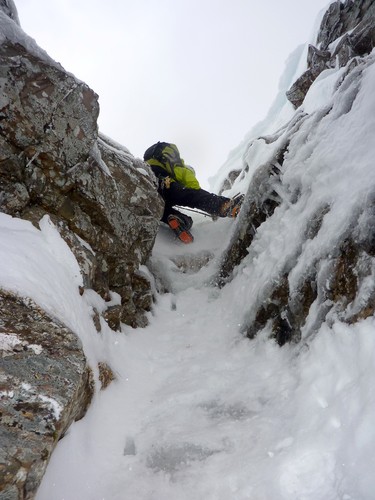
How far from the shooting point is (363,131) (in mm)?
4422

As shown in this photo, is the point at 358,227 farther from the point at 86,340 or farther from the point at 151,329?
the point at 151,329

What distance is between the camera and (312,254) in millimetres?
4375

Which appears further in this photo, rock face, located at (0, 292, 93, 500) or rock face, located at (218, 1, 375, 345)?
rock face, located at (218, 1, 375, 345)

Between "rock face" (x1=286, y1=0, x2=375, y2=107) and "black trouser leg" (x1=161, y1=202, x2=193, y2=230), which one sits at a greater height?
"rock face" (x1=286, y1=0, x2=375, y2=107)

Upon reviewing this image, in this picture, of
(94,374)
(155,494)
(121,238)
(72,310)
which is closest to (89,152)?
(121,238)

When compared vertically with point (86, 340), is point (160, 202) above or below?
above

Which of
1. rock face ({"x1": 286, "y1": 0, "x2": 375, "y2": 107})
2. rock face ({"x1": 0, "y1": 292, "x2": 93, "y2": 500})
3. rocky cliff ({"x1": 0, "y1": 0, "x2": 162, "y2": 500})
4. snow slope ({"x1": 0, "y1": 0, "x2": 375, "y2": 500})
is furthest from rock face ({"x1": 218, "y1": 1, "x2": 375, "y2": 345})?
rock face ({"x1": 286, "y1": 0, "x2": 375, "y2": 107})

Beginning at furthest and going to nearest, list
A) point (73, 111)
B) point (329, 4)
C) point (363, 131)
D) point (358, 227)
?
1. point (329, 4)
2. point (73, 111)
3. point (363, 131)
4. point (358, 227)

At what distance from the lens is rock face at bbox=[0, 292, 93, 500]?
2223 millimetres

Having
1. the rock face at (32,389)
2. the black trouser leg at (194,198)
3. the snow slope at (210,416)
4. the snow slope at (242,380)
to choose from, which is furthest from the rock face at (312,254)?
the rock face at (32,389)

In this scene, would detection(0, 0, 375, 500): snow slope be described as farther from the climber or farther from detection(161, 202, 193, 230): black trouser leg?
detection(161, 202, 193, 230): black trouser leg

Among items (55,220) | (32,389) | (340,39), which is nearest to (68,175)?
(55,220)

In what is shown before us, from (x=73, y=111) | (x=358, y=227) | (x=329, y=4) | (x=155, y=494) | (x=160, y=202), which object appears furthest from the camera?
(x=329, y=4)

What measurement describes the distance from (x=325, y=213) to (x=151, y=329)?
321cm
